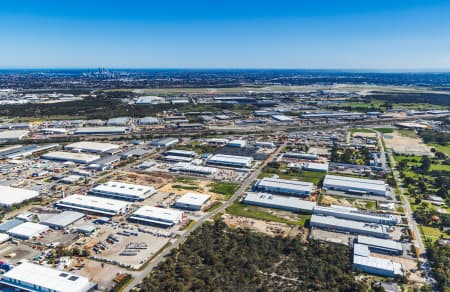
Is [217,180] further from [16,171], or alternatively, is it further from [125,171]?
[16,171]

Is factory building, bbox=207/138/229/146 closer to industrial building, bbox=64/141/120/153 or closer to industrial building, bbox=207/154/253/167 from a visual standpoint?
industrial building, bbox=207/154/253/167

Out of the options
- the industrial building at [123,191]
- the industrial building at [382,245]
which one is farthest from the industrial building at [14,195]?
the industrial building at [382,245]

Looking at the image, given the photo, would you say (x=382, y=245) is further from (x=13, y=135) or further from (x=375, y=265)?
(x=13, y=135)

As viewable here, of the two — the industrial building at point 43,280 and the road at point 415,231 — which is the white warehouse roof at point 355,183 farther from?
the industrial building at point 43,280

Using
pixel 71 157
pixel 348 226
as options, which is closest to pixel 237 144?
pixel 71 157

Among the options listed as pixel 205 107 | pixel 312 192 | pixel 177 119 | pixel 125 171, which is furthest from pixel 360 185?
pixel 205 107

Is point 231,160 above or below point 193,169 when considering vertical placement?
above
